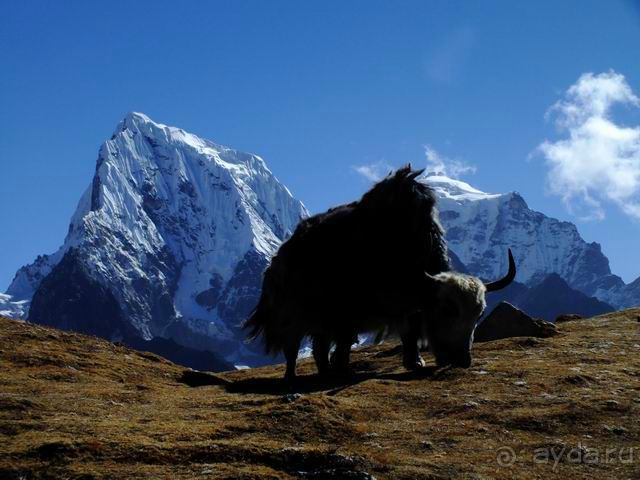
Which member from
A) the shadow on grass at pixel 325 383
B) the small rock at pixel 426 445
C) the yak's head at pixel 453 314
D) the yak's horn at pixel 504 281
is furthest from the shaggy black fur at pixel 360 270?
the small rock at pixel 426 445

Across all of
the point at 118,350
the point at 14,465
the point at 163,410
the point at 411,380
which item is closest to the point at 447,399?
the point at 411,380

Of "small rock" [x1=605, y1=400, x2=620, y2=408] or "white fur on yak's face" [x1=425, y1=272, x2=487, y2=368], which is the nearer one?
"small rock" [x1=605, y1=400, x2=620, y2=408]

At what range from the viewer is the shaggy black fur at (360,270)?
1655 centimetres

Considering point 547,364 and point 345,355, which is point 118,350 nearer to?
point 345,355

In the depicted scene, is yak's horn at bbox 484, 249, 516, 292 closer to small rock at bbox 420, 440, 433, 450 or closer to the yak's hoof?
the yak's hoof

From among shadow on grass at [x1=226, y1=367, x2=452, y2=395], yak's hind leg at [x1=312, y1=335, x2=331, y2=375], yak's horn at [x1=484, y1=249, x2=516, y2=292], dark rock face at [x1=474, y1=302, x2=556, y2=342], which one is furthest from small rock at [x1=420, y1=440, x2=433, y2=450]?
dark rock face at [x1=474, y1=302, x2=556, y2=342]

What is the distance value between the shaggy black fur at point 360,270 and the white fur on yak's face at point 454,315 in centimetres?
52

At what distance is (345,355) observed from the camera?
1659 cm

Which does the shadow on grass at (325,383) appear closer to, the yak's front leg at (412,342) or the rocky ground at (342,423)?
the rocky ground at (342,423)

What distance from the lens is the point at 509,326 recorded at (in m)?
20.5

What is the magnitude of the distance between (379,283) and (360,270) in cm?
48

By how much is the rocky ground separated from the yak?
39.6 inches

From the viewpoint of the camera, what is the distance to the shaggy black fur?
1655 cm

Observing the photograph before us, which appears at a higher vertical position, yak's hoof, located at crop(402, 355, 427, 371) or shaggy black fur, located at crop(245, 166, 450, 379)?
shaggy black fur, located at crop(245, 166, 450, 379)
